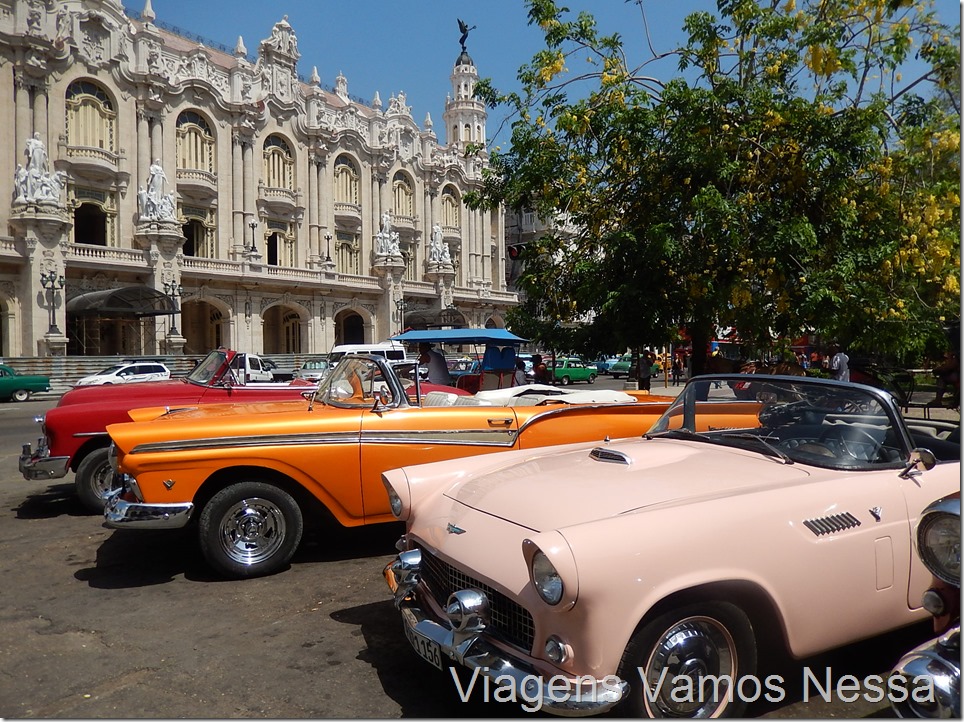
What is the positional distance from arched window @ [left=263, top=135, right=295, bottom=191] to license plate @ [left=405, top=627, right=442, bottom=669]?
135 ft

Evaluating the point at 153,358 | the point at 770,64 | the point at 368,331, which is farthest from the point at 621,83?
the point at 368,331

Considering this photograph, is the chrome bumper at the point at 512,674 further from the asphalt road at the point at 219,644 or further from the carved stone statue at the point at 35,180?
the carved stone statue at the point at 35,180

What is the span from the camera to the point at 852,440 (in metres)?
3.57

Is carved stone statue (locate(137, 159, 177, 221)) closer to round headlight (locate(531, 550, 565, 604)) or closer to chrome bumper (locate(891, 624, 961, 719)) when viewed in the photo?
round headlight (locate(531, 550, 565, 604))

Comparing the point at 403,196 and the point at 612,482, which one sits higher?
the point at 403,196

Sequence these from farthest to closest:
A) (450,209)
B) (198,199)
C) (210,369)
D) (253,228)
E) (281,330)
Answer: (450,209)
(281,330)
(253,228)
(198,199)
(210,369)

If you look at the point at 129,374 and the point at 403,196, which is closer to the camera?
the point at 129,374

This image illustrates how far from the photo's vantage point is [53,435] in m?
7.04

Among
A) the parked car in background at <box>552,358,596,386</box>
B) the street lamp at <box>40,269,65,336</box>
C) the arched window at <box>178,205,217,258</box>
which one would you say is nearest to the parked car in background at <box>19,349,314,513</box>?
the street lamp at <box>40,269,65,336</box>

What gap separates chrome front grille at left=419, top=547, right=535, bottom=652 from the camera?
2.89 metres

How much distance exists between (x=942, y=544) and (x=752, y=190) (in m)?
6.86

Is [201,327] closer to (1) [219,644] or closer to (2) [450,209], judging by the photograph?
A: (2) [450,209]

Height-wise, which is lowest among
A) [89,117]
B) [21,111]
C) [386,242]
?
[386,242]

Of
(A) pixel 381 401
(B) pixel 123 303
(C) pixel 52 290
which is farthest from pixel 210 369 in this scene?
(C) pixel 52 290
